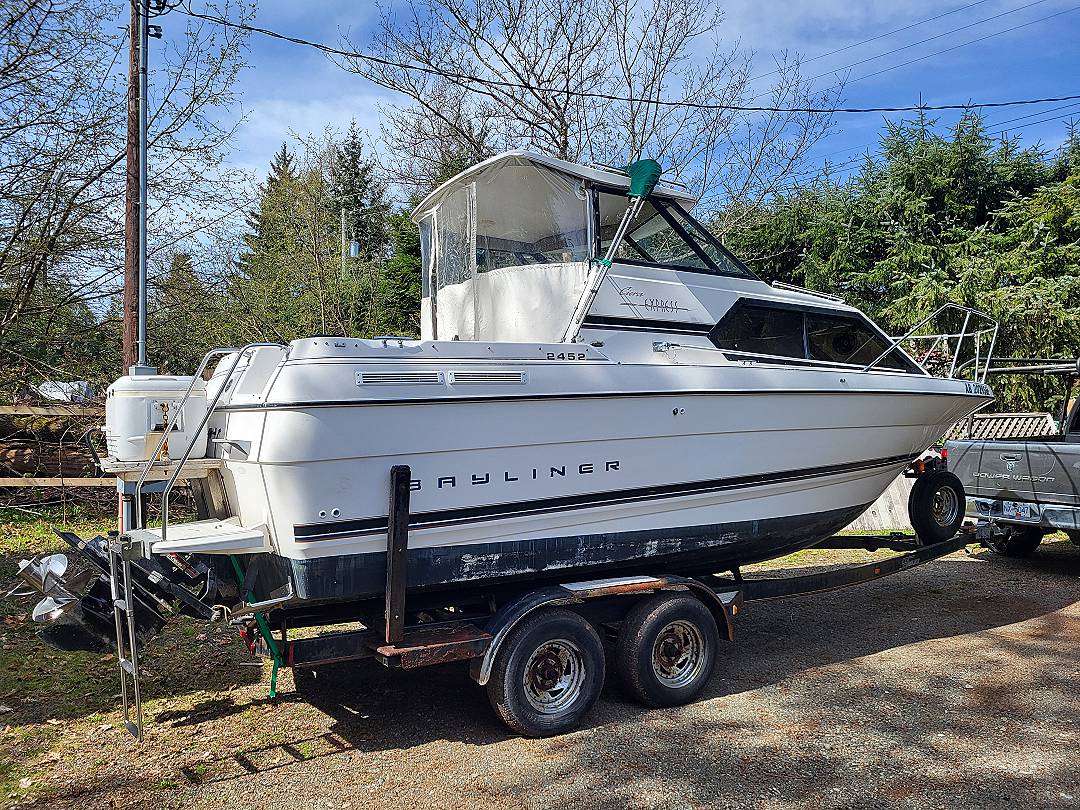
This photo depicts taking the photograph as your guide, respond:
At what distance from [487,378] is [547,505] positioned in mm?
804

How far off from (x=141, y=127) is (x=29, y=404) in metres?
3.55

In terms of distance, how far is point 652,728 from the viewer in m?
4.64

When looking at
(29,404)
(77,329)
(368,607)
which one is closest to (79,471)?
(29,404)

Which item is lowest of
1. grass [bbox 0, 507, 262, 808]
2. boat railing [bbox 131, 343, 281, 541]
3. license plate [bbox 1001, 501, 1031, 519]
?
grass [bbox 0, 507, 262, 808]

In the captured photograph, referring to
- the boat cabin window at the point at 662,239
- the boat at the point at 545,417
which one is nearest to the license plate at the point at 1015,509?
the boat at the point at 545,417

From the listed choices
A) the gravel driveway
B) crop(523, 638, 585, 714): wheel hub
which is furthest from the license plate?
crop(523, 638, 585, 714): wheel hub

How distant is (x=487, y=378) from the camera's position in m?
4.38

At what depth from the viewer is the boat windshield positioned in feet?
17.5

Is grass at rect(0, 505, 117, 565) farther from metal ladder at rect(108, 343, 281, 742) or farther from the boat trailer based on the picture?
metal ladder at rect(108, 343, 281, 742)

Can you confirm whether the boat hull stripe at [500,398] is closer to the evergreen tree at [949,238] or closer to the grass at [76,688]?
the grass at [76,688]

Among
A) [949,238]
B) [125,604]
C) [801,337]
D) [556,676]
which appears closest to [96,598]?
[125,604]

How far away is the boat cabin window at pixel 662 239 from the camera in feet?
18.0

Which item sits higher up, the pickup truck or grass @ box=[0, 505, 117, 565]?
the pickup truck

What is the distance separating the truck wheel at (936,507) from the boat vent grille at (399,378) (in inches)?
178
